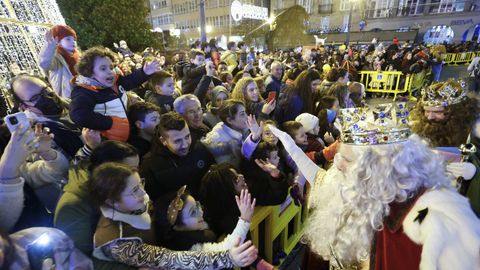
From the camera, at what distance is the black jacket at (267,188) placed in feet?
Result: 7.38

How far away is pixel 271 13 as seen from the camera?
124 ft

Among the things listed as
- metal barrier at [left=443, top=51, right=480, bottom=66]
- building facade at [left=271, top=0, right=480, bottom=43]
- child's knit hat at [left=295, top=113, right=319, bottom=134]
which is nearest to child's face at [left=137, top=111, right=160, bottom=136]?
child's knit hat at [left=295, top=113, right=319, bottom=134]

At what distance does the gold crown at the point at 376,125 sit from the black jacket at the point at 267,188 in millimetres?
893

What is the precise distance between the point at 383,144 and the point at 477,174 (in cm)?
135

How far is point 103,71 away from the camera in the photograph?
8.33 ft

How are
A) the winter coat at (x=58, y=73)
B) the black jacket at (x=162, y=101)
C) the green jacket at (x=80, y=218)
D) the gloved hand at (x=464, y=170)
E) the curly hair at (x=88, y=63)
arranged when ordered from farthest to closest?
the black jacket at (x=162, y=101)
the winter coat at (x=58, y=73)
the curly hair at (x=88, y=63)
the gloved hand at (x=464, y=170)
the green jacket at (x=80, y=218)

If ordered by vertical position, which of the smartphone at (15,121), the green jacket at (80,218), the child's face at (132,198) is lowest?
the green jacket at (80,218)

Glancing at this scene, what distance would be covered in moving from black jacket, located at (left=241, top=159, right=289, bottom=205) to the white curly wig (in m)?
0.66

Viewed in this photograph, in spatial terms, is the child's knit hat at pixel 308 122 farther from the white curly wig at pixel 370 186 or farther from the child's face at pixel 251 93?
the white curly wig at pixel 370 186

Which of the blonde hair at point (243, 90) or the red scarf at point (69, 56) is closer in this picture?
the red scarf at point (69, 56)

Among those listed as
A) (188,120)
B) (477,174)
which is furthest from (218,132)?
(477,174)

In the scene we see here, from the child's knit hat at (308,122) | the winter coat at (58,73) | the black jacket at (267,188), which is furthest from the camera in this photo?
the child's knit hat at (308,122)

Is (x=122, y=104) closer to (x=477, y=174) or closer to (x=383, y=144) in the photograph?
Result: (x=383, y=144)

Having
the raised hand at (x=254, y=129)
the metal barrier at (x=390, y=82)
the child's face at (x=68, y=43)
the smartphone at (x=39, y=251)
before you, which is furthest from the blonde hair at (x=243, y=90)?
the metal barrier at (x=390, y=82)
